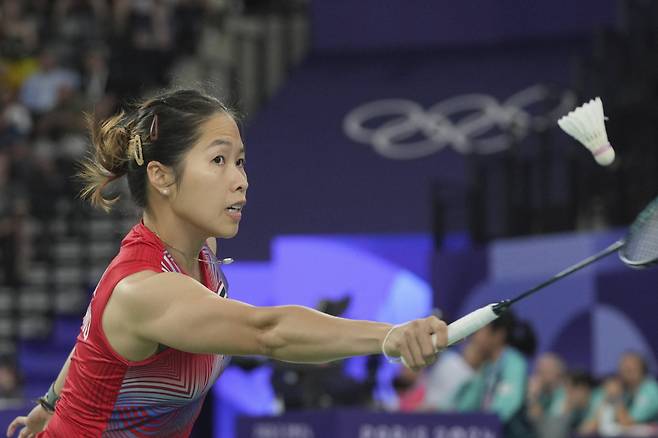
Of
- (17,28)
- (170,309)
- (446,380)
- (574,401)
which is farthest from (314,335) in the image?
(17,28)

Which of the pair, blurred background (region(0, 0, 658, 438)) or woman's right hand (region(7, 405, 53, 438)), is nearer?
woman's right hand (region(7, 405, 53, 438))

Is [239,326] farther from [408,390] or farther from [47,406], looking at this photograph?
[408,390]

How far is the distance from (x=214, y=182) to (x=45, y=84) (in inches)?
503

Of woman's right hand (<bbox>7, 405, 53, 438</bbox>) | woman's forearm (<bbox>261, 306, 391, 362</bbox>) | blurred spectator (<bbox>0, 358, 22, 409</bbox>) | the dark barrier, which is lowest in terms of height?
blurred spectator (<bbox>0, 358, 22, 409</bbox>)

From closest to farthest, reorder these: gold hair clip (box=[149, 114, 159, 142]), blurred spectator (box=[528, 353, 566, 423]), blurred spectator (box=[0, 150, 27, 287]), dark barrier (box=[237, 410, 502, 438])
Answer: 1. gold hair clip (box=[149, 114, 159, 142])
2. dark barrier (box=[237, 410, 502, 438])
3. blurred spectator (box=[528, 353, 566, 423])
4. blurred spectator (box=[0, 150, 27, 287])

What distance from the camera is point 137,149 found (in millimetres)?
4164

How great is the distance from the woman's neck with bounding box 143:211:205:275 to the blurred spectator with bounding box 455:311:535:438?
15.8ft

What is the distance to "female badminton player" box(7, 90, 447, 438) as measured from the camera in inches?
147

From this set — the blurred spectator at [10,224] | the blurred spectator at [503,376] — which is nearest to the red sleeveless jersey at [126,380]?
the blurred spectator at [503,376]

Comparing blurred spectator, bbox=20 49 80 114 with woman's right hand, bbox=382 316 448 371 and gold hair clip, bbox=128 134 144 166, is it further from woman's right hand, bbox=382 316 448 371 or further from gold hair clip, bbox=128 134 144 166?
woman's right hand, bbox=382 316 448 371

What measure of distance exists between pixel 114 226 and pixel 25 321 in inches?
58.9

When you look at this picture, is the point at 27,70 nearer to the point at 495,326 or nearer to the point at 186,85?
the point at 495,326

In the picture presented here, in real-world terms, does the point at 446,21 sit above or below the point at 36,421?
above

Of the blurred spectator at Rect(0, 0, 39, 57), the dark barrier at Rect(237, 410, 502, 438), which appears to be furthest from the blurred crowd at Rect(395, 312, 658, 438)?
the blurred spectator at Rect(0, 0, 39, 57)
